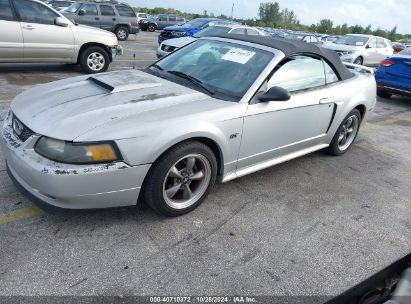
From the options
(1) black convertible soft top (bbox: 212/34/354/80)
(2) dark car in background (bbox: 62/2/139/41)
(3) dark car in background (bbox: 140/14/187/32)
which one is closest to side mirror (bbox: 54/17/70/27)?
(1) black convertible soft top (bbox: 212/34/354/80)

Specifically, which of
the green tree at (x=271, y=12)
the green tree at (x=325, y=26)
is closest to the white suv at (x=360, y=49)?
the green tree at (x=325, y=26)

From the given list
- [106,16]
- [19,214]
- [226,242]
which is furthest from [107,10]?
[226,242]

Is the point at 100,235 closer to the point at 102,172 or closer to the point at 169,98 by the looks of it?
the point at 102,172

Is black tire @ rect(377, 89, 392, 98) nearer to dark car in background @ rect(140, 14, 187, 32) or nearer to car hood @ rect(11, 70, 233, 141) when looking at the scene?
car hood @ rect(11, 70, 233, 141)

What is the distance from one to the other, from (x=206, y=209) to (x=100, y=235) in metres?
0.98

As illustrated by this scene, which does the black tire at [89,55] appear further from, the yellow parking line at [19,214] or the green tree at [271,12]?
the green tree at [271,12]

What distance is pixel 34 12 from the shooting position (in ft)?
25.0

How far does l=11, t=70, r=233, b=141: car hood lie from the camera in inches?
103

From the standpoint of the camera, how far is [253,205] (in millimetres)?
3484

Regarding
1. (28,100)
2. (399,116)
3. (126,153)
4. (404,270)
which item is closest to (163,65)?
(28,100)

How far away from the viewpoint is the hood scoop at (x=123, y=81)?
3.29 meters

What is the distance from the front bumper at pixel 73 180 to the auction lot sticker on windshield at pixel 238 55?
162 cm

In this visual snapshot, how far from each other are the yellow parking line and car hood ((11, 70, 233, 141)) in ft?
2.51

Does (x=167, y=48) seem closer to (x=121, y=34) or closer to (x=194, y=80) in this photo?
(x=194, y=80)
